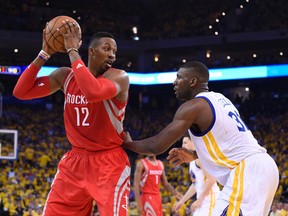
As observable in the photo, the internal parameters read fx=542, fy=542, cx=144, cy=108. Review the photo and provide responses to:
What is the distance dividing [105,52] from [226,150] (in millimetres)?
1268

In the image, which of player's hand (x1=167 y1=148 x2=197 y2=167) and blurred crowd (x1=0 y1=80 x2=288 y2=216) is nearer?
player's hand (x1=167 y1=148 x2=197 y2=167)

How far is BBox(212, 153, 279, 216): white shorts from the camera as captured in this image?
369 centimetres

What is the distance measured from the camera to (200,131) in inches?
154

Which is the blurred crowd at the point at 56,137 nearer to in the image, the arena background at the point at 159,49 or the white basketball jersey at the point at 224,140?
the arena background at the point at 159,49

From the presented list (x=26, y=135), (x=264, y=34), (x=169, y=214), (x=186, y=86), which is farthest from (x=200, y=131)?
(x=264, y=34)

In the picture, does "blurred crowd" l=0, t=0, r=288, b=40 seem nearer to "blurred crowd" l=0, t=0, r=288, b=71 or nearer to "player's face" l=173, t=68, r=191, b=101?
"blurred crowd" l=0, t=0, r=288, b=71

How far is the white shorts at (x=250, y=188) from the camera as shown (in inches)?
145

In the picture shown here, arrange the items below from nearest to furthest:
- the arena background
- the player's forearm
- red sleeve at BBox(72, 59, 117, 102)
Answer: red sleeve at BBox(72, 59, 117, 102), the player's forearm, the arena background

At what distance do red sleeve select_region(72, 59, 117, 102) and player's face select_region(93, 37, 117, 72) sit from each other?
336 millimetres

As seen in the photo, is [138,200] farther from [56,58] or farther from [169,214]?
[56,58]

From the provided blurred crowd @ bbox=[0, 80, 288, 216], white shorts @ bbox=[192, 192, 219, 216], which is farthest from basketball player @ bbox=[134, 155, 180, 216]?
blurred crowd @ bbox=[0, 80, 288, 216]

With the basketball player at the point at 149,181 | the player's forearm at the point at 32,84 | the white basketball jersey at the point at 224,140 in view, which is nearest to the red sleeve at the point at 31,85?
the player's forearm at the point at 32,84

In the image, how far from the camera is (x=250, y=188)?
3.71 m

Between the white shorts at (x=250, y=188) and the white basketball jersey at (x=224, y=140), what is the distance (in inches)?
2.6
